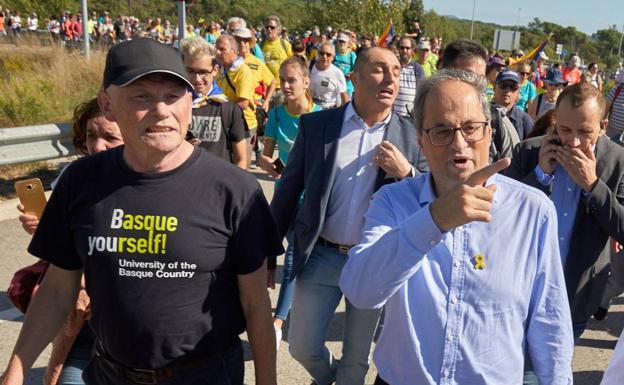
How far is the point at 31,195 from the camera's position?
2.57 metres

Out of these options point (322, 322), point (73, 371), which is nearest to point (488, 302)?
point (322, 322)

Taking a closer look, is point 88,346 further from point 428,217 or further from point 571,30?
point 571,30

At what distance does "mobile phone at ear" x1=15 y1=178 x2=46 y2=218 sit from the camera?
2.54 m

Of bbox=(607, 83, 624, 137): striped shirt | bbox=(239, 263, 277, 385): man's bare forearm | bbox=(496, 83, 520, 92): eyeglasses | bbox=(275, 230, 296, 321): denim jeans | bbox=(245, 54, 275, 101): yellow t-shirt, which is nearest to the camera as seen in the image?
bbox=(239, 263, 277, 385): man's bare forearm

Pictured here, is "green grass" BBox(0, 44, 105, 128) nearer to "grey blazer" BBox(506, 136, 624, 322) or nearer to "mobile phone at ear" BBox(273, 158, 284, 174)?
"mobile phone at ear" BBox(273, 158, 284, 174)

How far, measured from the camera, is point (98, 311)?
196cm

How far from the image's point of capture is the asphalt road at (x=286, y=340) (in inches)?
151

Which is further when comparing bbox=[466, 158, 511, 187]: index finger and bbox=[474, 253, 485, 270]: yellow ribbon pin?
bbox=[474, 253, 485, 270]: yellow ribbon pin

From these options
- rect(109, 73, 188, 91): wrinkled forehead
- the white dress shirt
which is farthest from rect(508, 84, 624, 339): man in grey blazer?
rect(109, 73, 188, 91): wrinkled forehead

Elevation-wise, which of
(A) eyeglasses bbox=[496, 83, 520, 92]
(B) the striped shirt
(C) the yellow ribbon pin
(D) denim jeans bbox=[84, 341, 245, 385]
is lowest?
(D) denim jeans bbox=[84, 341, 245, 385]

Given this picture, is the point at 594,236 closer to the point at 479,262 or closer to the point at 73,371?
the point at 479,262

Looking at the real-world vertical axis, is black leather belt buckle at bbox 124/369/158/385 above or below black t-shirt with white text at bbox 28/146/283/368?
below

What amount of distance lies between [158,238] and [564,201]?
209cm

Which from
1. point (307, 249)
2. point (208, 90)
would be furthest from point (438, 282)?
point (208, 90)
